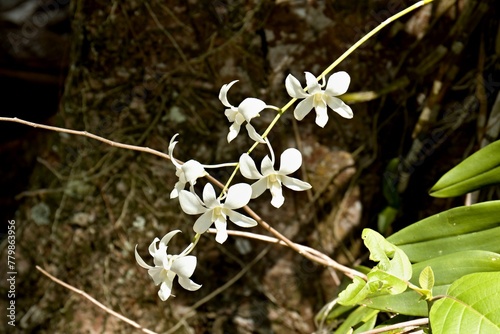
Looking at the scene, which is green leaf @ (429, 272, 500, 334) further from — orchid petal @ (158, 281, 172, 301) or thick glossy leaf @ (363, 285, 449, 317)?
orchid petal @ (158, 281, 172, 301)

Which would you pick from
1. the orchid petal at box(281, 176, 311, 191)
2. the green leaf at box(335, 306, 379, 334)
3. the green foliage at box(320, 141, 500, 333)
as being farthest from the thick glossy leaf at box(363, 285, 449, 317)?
the orchid petal at box(281, 176, 311, 191)

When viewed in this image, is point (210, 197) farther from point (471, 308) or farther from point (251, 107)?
point (471, 308)

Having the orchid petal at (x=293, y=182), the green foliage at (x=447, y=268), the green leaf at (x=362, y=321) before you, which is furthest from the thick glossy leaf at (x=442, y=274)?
the orchid petal at (x=293, y=182)

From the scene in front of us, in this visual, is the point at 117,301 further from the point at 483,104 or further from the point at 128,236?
the point at 483,104

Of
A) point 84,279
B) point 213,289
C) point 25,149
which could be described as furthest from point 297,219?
point 25,149

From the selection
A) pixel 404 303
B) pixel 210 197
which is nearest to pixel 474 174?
pixel 404 303
